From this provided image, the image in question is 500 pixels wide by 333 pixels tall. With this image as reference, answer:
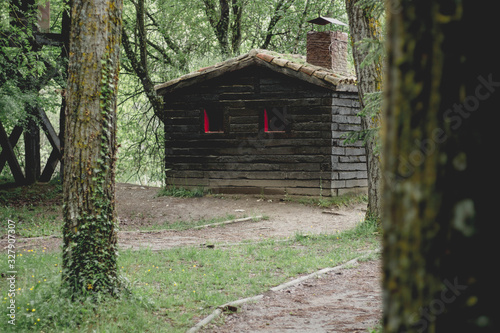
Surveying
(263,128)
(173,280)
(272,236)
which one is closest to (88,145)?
(173,280)

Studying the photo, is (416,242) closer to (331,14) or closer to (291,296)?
(291,296)

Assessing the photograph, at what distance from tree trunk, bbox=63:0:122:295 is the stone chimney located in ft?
40.7

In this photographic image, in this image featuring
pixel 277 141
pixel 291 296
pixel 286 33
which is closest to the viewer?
pixel 291 296

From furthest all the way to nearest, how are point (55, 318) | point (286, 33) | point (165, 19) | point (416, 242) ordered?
1. point (286, 33)
2. point (165, 19)
3. point (55, 318)
4. point (416, 242)

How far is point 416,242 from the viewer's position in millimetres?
1303

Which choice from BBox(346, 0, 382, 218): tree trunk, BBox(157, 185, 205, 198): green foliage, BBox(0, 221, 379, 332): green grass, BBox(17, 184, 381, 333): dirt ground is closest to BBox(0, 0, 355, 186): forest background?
BBox(157, 185, 205, 198): green foliage

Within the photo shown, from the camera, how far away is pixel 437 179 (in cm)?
131

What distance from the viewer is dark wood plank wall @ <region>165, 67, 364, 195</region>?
1559cm

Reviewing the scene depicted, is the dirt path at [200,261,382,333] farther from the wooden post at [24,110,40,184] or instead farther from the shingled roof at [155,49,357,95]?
the wooden post at [24,110,40,184]

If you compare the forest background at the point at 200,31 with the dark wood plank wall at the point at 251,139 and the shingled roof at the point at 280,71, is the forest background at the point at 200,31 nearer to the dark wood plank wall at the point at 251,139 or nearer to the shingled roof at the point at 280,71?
the shingled roof at the point at 280,71

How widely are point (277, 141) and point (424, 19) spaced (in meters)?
14.8

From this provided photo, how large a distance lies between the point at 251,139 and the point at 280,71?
7.71 ft

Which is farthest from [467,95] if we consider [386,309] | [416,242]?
[386,309]

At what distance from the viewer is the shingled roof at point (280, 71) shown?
15141mm
